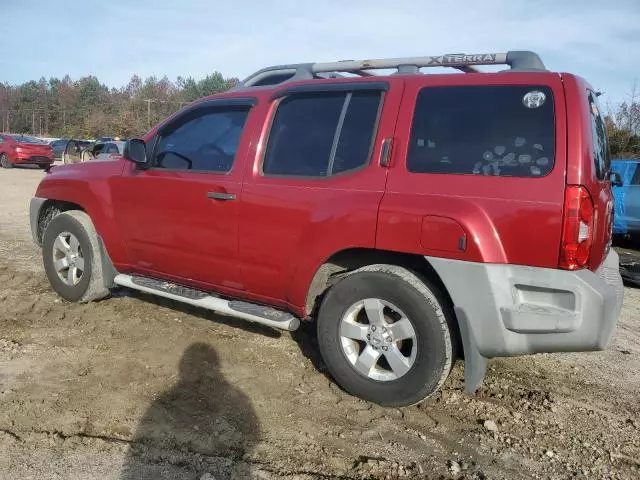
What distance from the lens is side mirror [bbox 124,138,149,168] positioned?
427 centimetres

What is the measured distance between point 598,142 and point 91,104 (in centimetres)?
8577

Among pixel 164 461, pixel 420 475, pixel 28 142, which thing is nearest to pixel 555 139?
pixel 420 475

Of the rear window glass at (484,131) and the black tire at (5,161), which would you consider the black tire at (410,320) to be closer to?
the rear window glass at (484,131)

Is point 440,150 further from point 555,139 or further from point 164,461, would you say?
point 164,461

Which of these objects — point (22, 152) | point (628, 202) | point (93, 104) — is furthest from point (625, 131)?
point (93, 104)

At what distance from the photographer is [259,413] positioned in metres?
3.14

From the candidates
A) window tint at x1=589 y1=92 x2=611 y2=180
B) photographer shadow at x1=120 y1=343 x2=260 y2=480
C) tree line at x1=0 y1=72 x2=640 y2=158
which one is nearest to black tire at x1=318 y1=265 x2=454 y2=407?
photographer shadow at x1=120 y1=343 x2=260 y2=480

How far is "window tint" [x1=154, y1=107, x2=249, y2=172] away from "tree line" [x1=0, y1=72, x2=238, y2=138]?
54.8 m

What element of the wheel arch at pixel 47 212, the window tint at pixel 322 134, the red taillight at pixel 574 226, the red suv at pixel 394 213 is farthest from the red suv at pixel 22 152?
the red taillight at pixel 574 226

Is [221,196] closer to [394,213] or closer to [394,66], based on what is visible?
[394,213]

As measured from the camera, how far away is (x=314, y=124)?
3.62 meters

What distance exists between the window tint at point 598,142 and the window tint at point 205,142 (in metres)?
2.26

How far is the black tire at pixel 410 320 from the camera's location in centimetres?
304

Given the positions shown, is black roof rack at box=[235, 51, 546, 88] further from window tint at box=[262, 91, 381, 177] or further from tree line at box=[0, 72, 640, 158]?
tree line at box=[0, 72, 640, 158]
